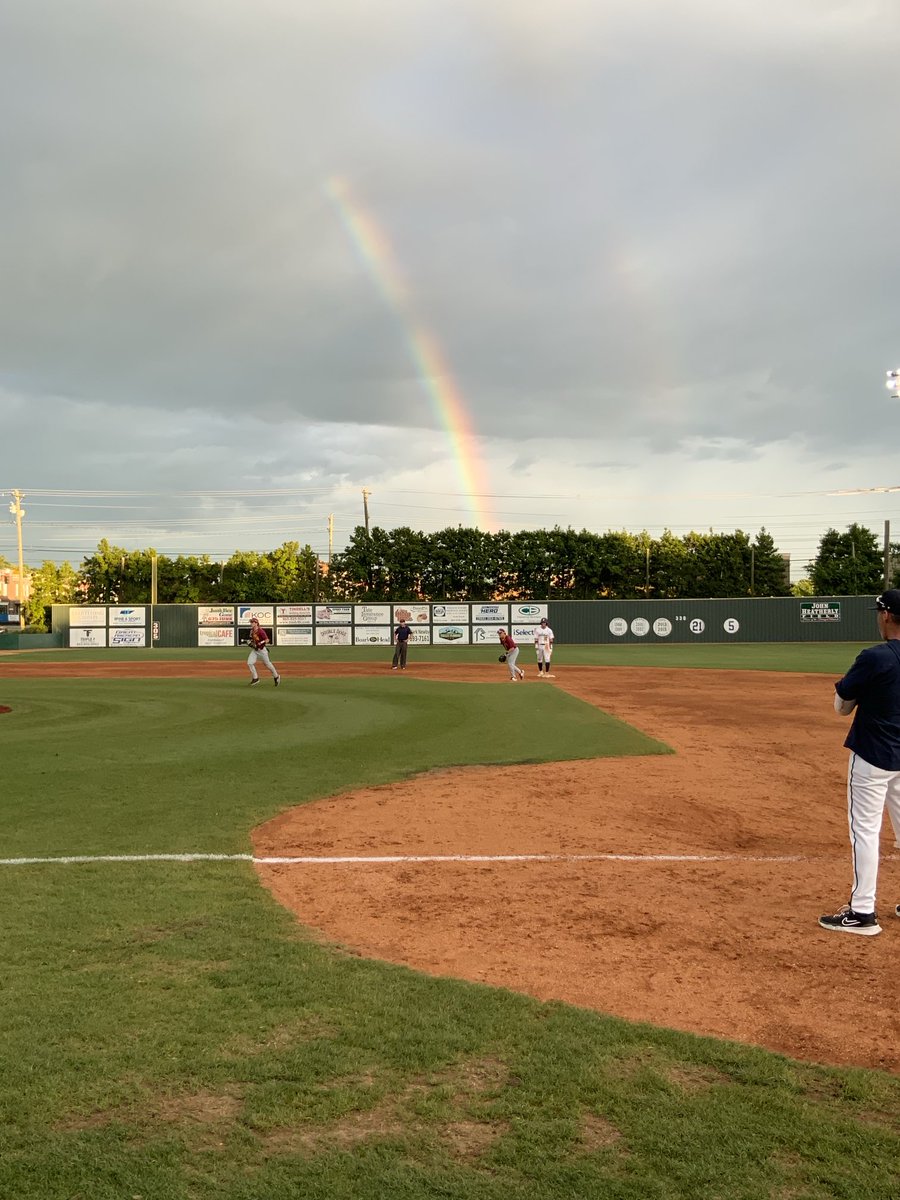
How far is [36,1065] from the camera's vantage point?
13.4ft

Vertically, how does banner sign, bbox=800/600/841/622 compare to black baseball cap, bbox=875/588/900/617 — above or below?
below

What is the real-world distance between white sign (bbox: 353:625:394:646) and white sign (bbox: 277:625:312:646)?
315cm

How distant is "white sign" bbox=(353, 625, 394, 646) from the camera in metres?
56.5

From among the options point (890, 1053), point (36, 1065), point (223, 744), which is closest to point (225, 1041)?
point (36, 1065)

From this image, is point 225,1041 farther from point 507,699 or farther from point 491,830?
point 507,699

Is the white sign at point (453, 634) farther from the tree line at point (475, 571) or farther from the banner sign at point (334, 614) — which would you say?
the tree line at point (475, 571)

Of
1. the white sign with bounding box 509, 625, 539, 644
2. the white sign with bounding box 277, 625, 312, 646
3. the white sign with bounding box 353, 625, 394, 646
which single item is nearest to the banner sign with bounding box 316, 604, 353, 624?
the white sign with bounding box 277, 625, 312, 646

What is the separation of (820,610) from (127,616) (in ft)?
150

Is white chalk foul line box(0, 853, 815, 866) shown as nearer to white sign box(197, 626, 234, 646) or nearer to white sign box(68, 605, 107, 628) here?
white sign box(197, 626, 234, 646)

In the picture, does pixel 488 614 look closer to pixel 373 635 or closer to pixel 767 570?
pixel 373 635

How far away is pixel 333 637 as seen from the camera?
56844mm

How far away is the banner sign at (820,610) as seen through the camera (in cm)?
5734

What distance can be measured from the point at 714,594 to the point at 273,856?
7784 cm

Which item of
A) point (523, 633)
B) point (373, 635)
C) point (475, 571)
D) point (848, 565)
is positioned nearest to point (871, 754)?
point (373, 635)
